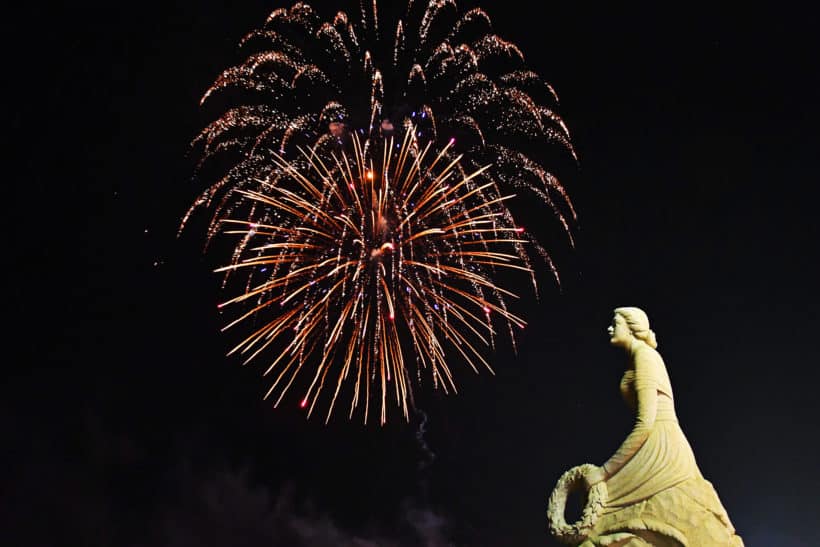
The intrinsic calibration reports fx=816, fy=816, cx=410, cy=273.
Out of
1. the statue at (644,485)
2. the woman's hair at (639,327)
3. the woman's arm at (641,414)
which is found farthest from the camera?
the woman's hair at (639,327)

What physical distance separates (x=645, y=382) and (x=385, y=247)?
6.88 m

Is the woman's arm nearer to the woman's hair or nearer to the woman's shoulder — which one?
the woman's shoulder

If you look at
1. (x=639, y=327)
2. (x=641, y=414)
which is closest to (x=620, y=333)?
(x=639, y=327)

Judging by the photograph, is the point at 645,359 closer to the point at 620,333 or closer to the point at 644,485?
the point at 620,333

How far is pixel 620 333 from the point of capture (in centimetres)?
1148

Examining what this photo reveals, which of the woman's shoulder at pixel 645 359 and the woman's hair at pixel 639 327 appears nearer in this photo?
the woman's shoulder at pixel 645 359

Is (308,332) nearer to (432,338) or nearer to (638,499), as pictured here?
(432,338)

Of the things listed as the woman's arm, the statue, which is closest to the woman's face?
the statue

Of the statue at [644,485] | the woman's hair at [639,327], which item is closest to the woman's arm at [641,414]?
the statue at [644,485]

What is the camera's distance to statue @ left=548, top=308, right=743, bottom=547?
32.3ft

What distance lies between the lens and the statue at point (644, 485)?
984 cm

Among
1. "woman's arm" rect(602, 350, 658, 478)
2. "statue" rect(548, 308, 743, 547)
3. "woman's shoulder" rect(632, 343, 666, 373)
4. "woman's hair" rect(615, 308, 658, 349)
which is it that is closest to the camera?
"statue" rect(548, 308, 743, 547)

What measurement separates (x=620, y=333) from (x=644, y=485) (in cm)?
218

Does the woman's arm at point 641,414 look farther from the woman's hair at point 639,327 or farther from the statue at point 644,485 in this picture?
the woman's hair at point 639,327
